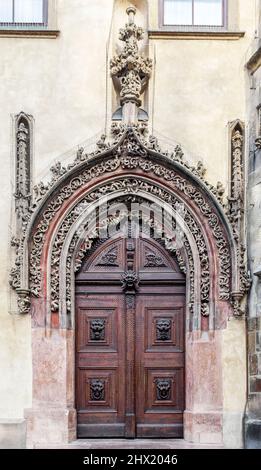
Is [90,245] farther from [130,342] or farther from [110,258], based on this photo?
[130,342]

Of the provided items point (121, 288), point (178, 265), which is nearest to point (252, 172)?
point (178, 265)

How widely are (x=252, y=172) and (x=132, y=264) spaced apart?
6.05 ft

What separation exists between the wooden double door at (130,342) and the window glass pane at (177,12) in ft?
9.18

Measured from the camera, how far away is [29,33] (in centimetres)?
1103

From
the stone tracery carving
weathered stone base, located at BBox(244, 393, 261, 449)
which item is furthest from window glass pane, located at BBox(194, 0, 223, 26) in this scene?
weathered stone base, located at BBox(244, 393, 261, 449)

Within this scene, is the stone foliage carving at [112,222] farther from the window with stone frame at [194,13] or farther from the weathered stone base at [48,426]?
the window with stone frame at [194,13]

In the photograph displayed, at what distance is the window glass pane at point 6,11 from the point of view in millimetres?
Result: 11242

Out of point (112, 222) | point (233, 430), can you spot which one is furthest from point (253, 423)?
point (112, 222)

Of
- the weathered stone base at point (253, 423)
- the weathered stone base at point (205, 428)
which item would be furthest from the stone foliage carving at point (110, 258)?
the weathered stone base at point (253, 423)

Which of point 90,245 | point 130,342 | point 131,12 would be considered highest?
point 131,12

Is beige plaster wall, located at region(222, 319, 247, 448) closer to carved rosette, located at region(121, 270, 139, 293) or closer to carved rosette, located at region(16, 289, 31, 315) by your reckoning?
carved rosette, located at region(121, 270, 139, 293)

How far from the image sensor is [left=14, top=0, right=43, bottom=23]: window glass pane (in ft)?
36.9

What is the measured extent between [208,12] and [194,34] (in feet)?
1.63

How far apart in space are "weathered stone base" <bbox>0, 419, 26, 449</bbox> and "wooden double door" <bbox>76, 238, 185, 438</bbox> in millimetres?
792
